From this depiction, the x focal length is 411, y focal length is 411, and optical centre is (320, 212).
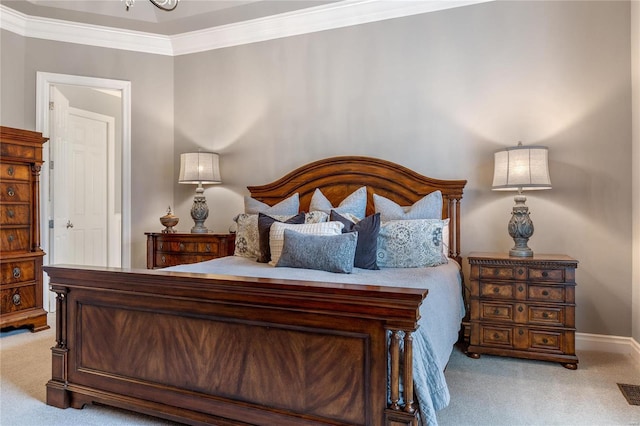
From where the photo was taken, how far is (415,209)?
3143mm

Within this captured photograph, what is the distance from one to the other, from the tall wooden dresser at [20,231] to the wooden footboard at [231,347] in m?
1.76

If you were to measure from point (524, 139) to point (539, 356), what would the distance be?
168 cm

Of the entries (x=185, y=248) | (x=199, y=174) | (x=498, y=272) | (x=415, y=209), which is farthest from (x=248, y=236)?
(x=498, y=272)

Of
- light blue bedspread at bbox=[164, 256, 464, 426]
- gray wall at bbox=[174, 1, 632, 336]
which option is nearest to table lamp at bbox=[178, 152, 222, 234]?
gray wall at bbox=[174, 1, 632, 336]

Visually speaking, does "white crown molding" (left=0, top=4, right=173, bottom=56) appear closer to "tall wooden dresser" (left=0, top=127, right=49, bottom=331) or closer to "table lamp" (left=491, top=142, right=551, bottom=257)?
"tall wooden dresser" (left=0, top=127, right=49, bottom=331)

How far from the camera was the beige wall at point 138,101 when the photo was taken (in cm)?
417

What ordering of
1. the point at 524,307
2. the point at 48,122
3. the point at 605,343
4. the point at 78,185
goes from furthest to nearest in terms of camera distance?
the point at 78,185 < the point at 48,122 < the point at 605,343 < the point at 524,307

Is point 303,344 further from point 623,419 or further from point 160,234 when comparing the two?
point 160,234

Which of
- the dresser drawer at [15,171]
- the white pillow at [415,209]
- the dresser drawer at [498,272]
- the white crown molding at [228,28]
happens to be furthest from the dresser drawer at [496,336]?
the dresser drawer at [15,171]

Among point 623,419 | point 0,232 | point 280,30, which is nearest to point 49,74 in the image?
point 0,232

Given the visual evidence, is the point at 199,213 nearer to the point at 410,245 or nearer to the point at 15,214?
the point at 15,214

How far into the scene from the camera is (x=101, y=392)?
2135mm

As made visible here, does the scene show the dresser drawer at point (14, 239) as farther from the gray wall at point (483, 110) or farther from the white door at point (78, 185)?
the gray wall at point (483, 110)

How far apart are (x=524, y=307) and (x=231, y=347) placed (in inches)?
82.9
